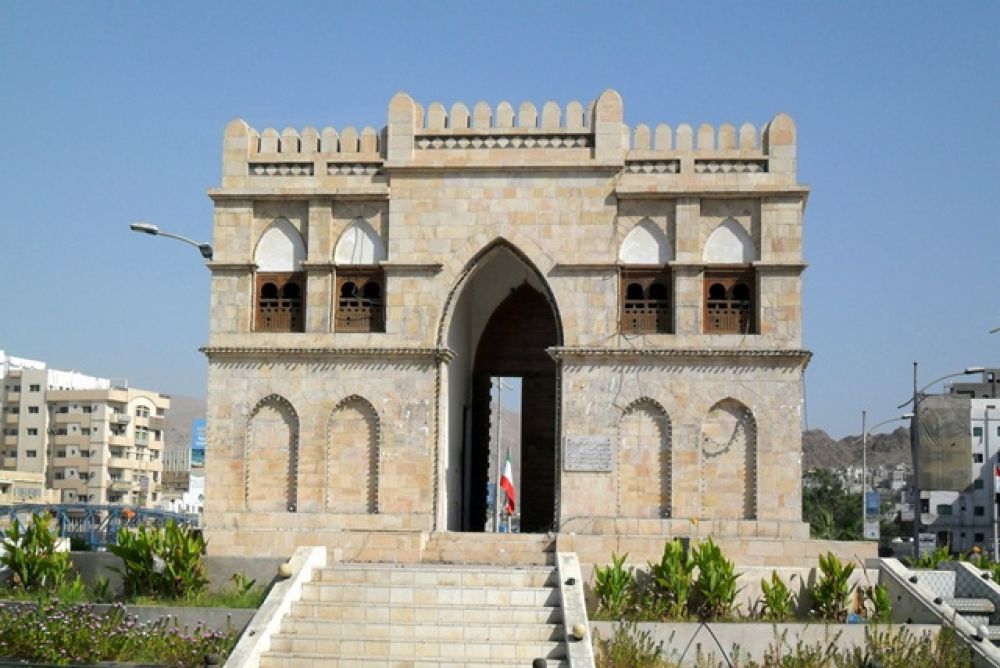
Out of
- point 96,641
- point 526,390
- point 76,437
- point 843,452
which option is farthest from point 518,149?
point 843,452

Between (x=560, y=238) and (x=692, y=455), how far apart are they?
4.75 m

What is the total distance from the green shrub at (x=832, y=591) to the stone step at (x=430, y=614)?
14.4 feet

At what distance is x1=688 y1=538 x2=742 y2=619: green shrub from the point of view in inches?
806

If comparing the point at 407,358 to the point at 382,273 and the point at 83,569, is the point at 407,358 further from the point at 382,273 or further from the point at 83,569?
the point at 83,569

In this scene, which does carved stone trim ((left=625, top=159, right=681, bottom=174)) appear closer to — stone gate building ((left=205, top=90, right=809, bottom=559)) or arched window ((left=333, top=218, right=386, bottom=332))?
stone gate building ((left=205, top=90, right=809, bottom=559))

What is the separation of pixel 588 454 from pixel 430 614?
6063mm

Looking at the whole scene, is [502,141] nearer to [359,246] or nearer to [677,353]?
[359,246]

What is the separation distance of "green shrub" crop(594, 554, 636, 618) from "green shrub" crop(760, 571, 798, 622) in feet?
6.61

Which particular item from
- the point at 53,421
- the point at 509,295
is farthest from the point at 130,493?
the point at 509,295

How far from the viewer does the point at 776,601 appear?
67.2 ft

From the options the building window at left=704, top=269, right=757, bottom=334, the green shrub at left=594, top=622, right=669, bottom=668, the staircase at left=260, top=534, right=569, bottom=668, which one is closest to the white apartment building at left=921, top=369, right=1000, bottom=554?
the building window at left=704, top=269, right=757, bottom=334

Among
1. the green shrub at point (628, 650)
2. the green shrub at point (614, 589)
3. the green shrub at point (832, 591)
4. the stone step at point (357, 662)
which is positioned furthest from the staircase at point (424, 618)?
the green shrub at point (832, 591)

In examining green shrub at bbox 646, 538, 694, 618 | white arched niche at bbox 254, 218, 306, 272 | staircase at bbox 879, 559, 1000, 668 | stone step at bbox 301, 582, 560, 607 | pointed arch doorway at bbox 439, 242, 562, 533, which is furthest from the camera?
pointed arch doorway at bbox 439, 242, 562, 533

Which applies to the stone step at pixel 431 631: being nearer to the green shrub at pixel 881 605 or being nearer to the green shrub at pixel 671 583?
the green shrub at pixel 671 583
